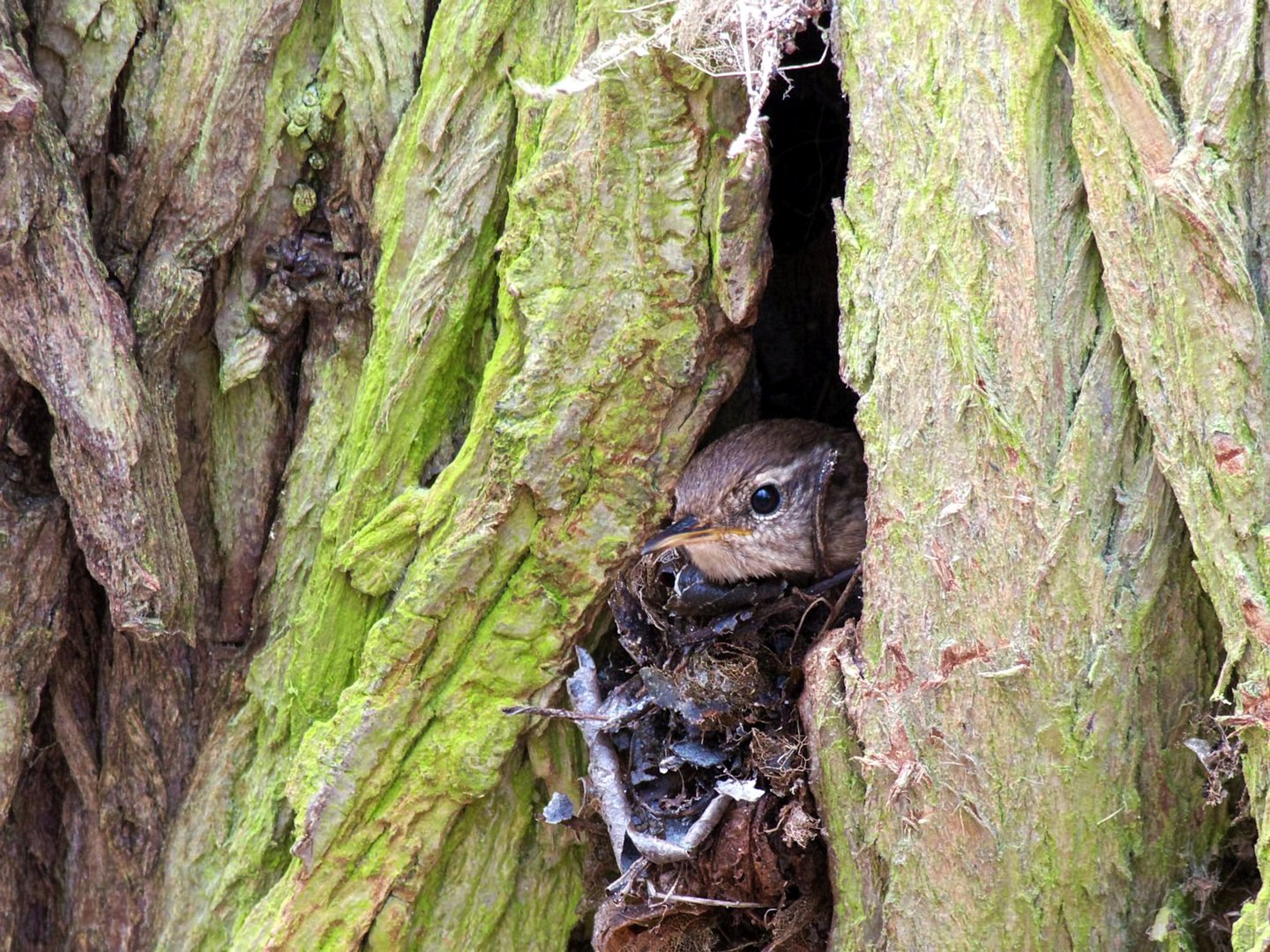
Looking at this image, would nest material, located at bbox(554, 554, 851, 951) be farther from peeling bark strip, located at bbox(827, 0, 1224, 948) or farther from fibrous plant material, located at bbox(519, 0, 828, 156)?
fibrous plant material, located at bbox(519, 0, 828, 156)

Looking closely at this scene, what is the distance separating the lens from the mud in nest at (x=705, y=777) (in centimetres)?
302

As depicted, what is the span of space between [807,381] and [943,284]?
2.08 metres

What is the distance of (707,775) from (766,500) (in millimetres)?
924

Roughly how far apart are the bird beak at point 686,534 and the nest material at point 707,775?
0.50 feet

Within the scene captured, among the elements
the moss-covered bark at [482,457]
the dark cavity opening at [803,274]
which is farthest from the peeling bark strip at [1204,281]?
the dark cavity opening at [803,274]

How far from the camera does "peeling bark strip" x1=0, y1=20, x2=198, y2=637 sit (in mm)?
3117

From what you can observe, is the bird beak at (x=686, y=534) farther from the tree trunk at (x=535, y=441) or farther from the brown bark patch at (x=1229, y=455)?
the brown bark patch at (x=1229, y=455)

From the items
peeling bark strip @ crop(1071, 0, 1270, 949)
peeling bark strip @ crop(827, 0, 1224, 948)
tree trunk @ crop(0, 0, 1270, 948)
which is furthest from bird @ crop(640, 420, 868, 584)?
peeling bark strip @ crop(1071, 0, 1270, 949)

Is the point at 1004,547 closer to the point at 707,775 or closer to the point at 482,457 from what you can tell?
the point at 707,775

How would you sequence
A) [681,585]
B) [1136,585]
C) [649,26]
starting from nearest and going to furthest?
1. [1136,585]
2. [649,26]
3. [681,585]

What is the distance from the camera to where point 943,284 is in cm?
263

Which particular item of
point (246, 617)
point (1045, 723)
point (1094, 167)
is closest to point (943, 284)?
point (1094, 167)

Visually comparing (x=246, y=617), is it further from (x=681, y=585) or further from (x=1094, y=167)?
(x=1094, y=167)

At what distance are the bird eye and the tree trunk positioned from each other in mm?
679
